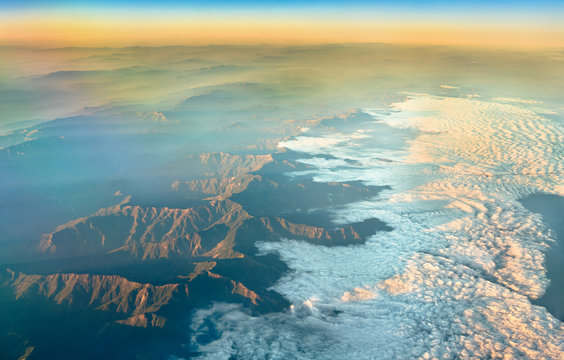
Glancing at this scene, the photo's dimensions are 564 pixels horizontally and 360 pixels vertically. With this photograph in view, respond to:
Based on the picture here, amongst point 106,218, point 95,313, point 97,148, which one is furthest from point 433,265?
point 97,148

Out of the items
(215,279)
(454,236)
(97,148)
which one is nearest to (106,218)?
(215,279)

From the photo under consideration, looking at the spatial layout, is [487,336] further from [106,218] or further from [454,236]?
[106,218]

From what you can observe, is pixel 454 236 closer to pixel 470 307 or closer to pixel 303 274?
pixel 470 307

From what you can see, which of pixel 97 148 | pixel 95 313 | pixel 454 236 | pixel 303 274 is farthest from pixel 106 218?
pixel 97 148

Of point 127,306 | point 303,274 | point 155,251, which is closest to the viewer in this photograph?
point 127,306

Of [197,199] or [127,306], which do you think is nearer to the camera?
[127,306]

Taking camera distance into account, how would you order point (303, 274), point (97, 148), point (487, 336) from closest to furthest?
1. point (487, 336)
2. point (303, 274)
3. point (97, 148)

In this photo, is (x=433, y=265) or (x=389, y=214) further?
(x=389, y=214)

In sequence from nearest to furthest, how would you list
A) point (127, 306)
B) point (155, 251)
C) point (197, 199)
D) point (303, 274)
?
1. point (127, 306)
2. point (303, 274)
3. point (155, 251)
4. point (197, 199)

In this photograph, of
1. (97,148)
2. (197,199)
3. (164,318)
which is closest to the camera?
(164,318)
